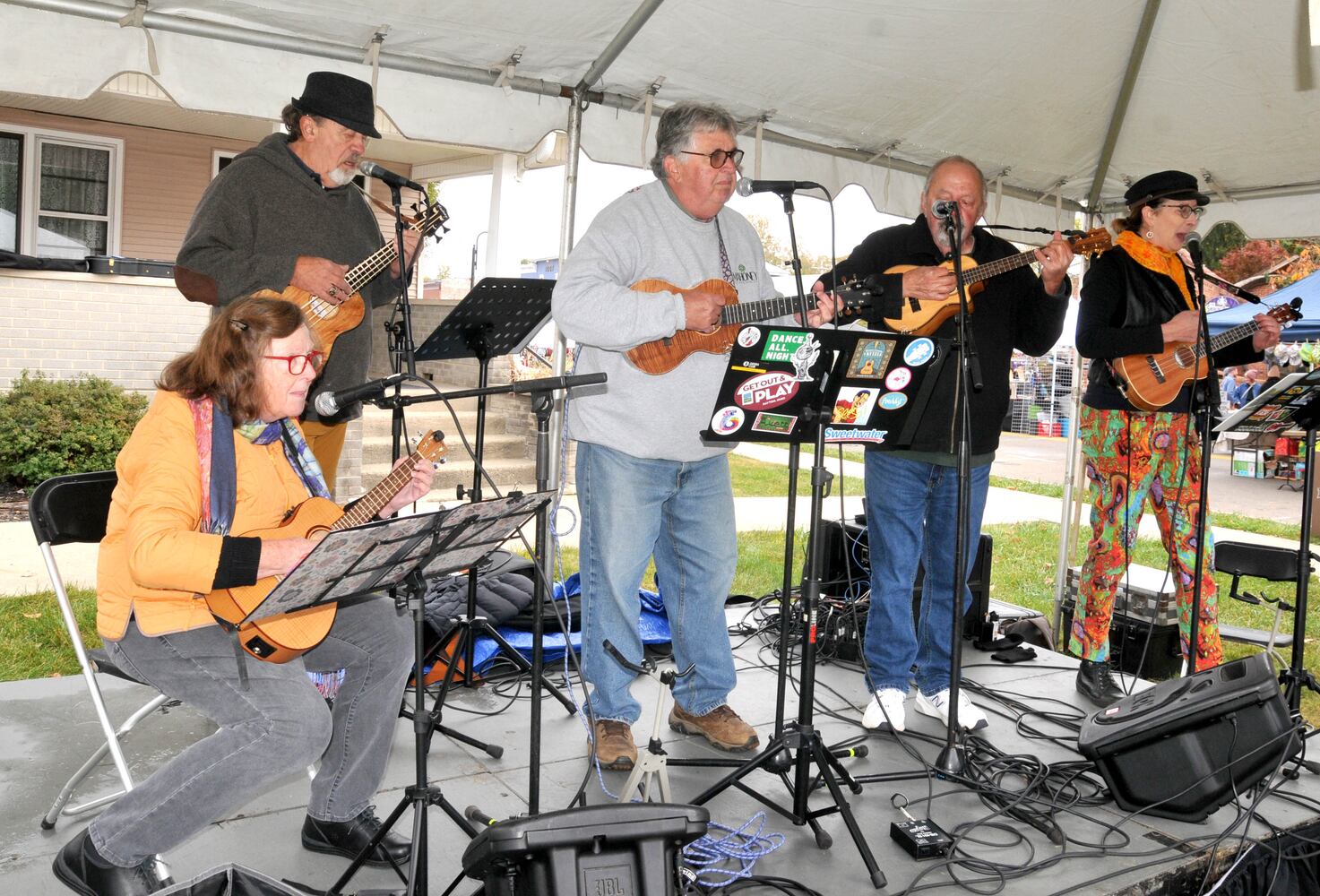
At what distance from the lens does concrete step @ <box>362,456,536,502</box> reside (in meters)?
9.66

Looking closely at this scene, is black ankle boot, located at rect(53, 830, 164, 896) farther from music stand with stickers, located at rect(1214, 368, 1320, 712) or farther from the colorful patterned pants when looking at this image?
the colorful patterned pants

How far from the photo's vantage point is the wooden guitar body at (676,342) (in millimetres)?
3232

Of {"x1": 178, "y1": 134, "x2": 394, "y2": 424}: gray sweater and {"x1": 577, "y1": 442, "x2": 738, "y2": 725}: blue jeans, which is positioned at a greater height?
{"x1": 178, "y1": 134, "x2": 394, "y2": 424}: gray sweater

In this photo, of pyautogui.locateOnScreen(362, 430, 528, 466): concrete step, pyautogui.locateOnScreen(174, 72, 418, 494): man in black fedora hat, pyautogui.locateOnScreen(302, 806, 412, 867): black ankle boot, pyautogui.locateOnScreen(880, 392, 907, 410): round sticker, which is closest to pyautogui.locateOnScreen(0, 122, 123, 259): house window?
pyautogui.locateOnScreen(362, 430, 528, 466): concrete step

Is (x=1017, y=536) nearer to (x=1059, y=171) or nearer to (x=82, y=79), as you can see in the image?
(x=1059, y=171)

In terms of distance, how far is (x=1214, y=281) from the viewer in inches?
152

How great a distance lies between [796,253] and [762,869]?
1639 mm

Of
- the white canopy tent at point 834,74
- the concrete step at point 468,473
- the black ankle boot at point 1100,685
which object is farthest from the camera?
the concrete step at point 468,473

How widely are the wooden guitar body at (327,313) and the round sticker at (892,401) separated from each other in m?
1.73

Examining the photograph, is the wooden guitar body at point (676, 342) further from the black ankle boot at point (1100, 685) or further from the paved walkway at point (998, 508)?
the black ankle boot at point (1100, 685)

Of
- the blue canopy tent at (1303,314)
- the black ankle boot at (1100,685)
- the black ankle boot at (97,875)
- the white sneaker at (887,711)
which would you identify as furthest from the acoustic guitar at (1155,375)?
the blue canopy tent at (1303,314)

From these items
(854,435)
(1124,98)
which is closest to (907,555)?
(854,435)

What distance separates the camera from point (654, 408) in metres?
3.26

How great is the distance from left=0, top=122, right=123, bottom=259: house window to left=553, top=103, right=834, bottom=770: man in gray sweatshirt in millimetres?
9981
